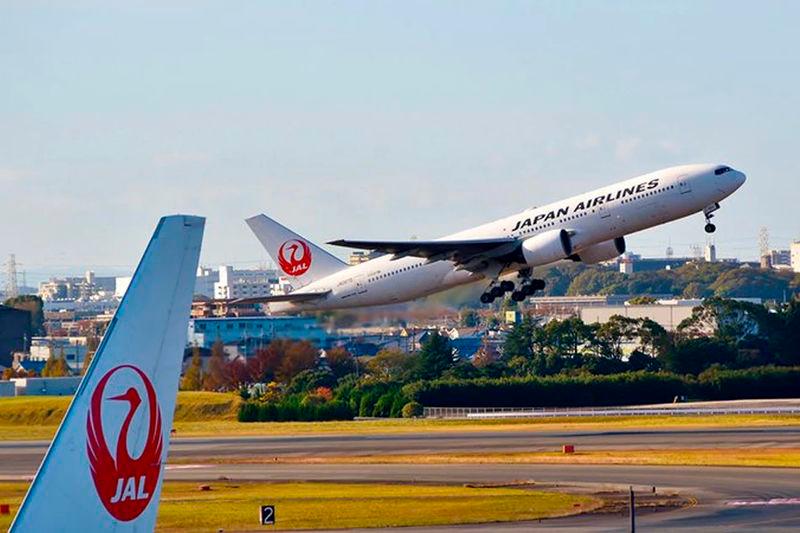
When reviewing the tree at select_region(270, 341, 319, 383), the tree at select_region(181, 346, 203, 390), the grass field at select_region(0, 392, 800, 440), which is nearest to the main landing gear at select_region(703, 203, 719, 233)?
the grass field at select_region(0, 392, 800, 440)

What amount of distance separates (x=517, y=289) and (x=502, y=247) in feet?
12.8

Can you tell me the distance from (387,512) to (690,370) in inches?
2943

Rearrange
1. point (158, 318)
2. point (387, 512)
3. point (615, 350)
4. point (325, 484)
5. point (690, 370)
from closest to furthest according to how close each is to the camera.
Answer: point (158, 318) → point (387, 512) → point (325, 484) → point (690, 370) → point (615, 350)

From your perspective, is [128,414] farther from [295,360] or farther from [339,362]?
[339,362]

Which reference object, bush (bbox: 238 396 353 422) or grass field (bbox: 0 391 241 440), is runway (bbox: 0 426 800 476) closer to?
bush (bbox: 238 396 353 422)

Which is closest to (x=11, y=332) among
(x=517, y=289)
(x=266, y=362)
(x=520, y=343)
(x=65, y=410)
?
(x=520, y=343)

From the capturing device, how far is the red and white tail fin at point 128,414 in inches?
498

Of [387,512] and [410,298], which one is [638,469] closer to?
[387,512]

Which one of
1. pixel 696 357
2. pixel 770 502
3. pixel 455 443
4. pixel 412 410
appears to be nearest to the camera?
pixel 770 502

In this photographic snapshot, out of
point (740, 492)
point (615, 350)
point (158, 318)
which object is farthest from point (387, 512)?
point (615, 350)

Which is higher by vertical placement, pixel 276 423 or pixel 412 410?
pixel 412 410

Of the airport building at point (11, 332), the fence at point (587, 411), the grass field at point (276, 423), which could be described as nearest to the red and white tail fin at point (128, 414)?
the grass field at point (276, 423)

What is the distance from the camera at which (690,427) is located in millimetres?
73688

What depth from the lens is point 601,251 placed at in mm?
68000
